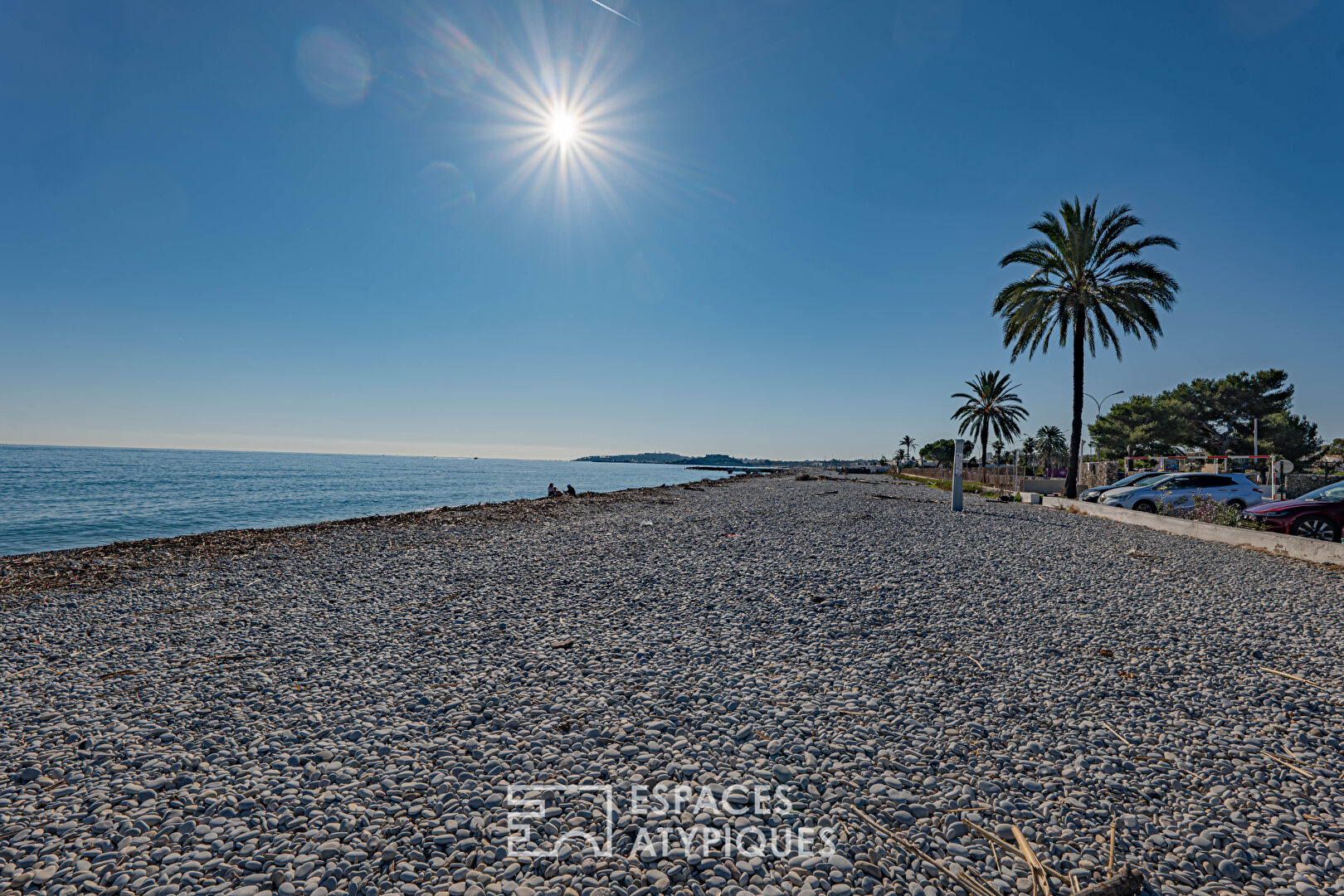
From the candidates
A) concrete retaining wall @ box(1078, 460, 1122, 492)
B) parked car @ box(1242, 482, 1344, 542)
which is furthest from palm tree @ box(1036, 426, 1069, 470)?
parked car @ box(1242, 482, 1344, 542)

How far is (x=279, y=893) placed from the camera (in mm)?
2371

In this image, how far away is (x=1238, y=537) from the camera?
37.7 ft

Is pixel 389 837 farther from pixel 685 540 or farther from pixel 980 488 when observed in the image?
pixel 980 488

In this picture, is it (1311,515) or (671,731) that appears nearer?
(671,731)

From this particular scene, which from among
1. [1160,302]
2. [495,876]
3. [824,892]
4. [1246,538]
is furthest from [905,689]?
[1160,302]

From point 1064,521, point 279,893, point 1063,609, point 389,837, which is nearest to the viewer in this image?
point 279,893

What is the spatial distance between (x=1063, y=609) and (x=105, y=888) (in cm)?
798

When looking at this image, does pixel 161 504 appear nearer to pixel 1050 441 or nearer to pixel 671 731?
pixel 671 731

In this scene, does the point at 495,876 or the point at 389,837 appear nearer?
the point at 495,876

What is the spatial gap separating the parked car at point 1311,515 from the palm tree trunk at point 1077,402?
9.65m

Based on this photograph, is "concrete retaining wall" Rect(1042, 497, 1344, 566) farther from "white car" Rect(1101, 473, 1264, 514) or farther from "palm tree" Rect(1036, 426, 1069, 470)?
"palm tree" Rect(1036, 426, 1069, 470)

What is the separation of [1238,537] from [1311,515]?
135 centimetres

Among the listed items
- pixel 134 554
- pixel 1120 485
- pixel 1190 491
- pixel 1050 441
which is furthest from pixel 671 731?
pixel 1050 441

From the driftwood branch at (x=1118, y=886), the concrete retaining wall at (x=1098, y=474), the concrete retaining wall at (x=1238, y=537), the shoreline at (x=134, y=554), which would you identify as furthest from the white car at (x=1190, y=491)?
the driftwood branch at (x=1118, y=886)
